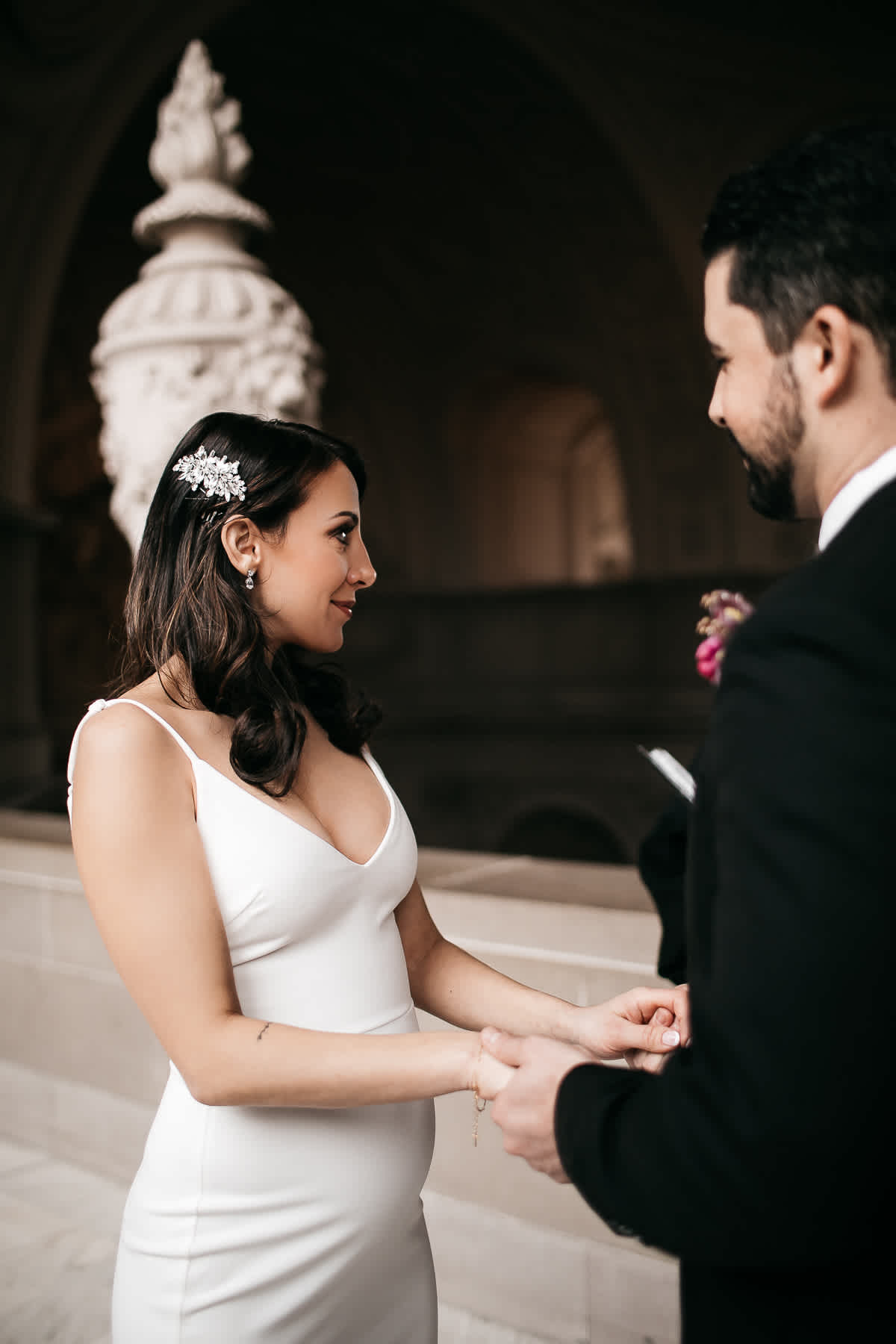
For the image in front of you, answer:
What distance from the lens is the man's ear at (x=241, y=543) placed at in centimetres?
181

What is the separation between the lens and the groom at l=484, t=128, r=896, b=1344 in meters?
0.97

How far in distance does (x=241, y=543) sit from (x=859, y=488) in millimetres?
1012

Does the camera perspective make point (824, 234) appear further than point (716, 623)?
No

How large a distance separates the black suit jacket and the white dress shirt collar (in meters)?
0.05

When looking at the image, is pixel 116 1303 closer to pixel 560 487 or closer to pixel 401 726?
pixel 401 726

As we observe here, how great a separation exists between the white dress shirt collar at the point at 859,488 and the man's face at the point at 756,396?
72mm

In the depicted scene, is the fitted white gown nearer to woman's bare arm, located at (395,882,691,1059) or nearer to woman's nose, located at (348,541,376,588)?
woman's bare arm, located at (395,882,691,1059)

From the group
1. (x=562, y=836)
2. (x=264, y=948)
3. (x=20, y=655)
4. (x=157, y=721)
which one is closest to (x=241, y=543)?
(x=157, y=721)

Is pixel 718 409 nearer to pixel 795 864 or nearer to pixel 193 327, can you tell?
pixel 795 864

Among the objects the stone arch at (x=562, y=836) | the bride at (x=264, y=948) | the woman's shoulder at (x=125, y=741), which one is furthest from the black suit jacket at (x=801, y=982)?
the stone arch at (x=562, y=836)

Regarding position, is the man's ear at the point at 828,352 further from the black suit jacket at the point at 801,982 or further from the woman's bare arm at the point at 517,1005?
the woman's bare arm at the point at 517,1005

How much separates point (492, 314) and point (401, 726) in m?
5.46

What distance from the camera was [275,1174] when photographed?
1678 millimetres

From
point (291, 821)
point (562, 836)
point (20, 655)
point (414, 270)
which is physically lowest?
point (562, 836)
